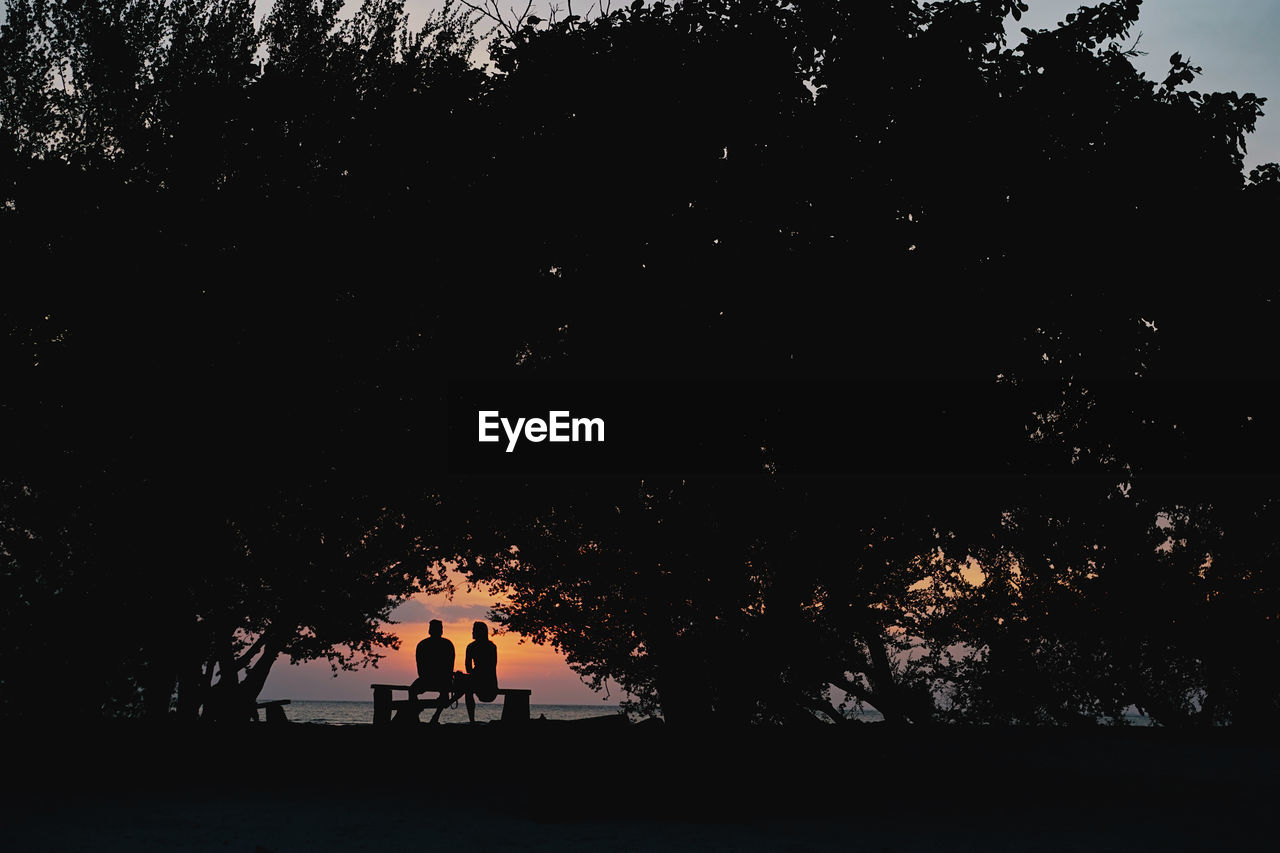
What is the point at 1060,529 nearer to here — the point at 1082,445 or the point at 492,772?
the point at 1082,445

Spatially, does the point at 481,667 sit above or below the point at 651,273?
below

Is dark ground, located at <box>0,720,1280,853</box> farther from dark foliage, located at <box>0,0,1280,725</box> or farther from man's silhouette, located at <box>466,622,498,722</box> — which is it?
dark foliage, located at <box>0,0,1280,725</box>

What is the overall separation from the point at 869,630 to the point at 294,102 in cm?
1999

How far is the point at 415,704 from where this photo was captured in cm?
1870

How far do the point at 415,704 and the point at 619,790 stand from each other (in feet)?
20.8

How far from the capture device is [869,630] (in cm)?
2886

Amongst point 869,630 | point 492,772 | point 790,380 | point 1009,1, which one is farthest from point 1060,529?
point 869,630

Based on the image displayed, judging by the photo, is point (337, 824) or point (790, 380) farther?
point (790, 380)

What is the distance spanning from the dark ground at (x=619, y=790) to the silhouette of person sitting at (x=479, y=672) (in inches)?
54.1

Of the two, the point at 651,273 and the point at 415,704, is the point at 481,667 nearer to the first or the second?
the point at 415,704

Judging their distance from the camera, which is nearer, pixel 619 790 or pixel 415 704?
pixel 619 790

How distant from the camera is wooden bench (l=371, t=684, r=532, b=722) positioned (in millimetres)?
18234

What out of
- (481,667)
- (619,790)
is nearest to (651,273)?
(619,790)

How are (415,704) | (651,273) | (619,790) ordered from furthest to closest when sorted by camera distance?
(415,704) → (651,273) → (619,790)
